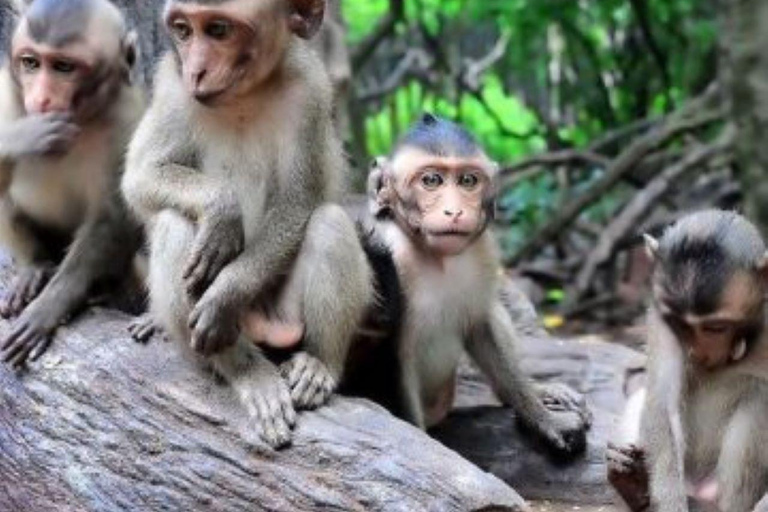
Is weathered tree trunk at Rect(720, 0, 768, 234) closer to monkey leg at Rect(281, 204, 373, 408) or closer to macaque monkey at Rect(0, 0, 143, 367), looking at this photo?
monkey leg at Rect(281, 204, 373, 408)

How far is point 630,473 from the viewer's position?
16.1 feet

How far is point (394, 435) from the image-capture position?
15.5ft

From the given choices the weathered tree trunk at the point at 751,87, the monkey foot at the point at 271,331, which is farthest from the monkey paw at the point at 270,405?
the weathered tree trunk at the point at 751,87

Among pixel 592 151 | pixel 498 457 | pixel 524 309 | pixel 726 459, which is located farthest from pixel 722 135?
pixel 726 459

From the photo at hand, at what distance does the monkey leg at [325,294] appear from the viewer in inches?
198

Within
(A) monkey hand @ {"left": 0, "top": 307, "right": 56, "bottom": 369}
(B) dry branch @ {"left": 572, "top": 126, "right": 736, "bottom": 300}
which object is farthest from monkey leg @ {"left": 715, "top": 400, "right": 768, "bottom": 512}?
(B) dry branch @ {"left": 572, "top": 126, "right": 736, "bottom": 300}

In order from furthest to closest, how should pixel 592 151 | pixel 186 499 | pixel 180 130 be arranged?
pixel 592 151, pixel 180 130, pixel 186 499

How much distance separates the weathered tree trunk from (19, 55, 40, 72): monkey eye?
3494 mm

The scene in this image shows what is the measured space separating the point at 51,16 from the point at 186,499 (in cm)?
195

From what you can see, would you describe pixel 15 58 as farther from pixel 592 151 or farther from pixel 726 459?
pixel 592 151

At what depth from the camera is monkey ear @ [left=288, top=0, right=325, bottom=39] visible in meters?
5.11

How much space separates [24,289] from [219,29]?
1507 mm

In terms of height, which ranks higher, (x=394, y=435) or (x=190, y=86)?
(x=190, y=86)

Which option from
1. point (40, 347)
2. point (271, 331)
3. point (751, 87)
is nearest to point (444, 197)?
point (271, 331)
